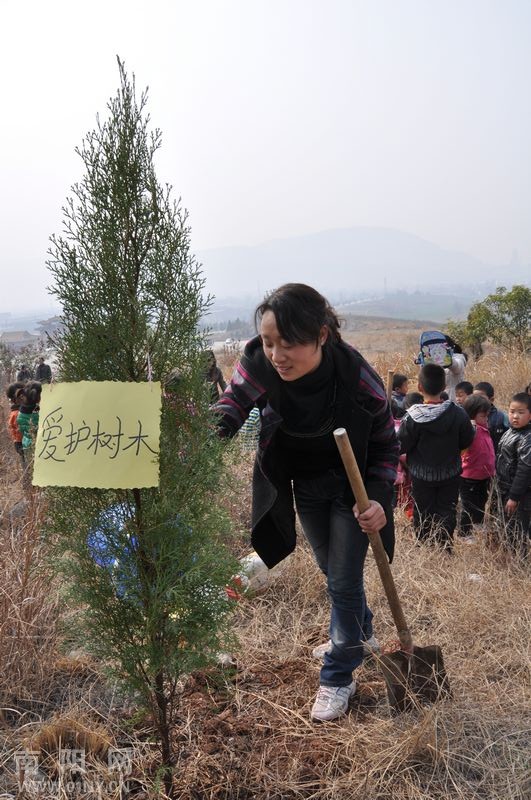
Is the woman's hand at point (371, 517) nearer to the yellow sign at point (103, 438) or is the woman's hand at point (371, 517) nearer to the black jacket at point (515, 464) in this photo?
the yellow sign at point (103, 438)

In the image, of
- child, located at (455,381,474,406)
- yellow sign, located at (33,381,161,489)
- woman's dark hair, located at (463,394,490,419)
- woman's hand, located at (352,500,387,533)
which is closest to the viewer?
yellow sign, located at (33,381,161,489)

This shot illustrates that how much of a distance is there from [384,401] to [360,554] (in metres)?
0.61

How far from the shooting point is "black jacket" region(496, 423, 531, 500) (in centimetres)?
406

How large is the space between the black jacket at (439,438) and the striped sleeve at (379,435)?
78.8 inches

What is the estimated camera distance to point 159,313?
5.67ft

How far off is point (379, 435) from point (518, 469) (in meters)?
2.24

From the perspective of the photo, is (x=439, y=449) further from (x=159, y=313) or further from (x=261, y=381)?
(x=159, y=313)

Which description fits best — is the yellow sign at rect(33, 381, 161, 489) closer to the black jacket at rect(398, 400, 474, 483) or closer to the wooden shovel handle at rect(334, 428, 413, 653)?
the wooden shovel handle at rect(334, 428, 413, 653)

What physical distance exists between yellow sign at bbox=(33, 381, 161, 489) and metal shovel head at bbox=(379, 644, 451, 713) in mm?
1335

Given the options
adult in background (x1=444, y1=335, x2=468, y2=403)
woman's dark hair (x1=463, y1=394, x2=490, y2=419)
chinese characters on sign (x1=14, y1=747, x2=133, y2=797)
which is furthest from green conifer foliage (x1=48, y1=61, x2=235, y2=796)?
adult in background (x1=444, y1=335, x2=468, y2=403)

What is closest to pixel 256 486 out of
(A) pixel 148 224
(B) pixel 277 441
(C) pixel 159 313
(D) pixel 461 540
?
(B) pixel 277 441

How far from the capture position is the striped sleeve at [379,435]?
7.25 feet

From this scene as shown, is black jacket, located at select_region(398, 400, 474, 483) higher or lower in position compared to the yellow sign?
lower

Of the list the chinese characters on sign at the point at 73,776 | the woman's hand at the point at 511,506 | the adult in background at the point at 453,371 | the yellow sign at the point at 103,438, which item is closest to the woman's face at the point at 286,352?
the yellow sign at the point at 103,438
